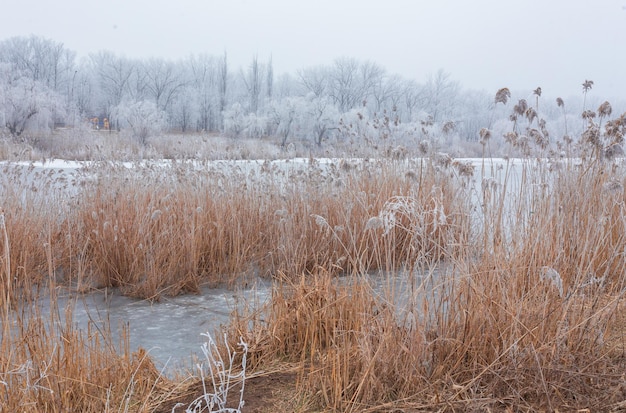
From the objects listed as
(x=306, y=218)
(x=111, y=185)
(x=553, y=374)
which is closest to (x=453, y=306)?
(x=553, y=374)

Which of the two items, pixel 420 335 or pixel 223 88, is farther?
pixel 223 88

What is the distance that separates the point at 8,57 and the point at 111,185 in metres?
26.9

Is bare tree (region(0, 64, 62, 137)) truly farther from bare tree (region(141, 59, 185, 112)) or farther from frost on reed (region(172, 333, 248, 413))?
frost on reed (region(172, 333, 248, 413))

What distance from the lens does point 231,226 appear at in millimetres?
4629

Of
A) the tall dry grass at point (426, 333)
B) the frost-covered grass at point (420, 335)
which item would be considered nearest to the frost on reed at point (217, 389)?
the frost-covered grass at point (420, 335)

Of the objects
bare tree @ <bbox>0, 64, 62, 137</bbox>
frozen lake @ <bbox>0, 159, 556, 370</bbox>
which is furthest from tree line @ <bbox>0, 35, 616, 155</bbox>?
frozen lake @ <bbox>0, 159, 556, 370</bbox>

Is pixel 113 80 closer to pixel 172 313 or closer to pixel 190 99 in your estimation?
pixel 190 99

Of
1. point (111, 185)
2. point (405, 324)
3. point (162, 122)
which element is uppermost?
point (162, 122)

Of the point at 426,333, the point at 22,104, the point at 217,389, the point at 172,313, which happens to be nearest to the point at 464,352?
the point at 426,333

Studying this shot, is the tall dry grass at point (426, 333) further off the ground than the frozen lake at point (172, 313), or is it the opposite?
the tall dry grass at point (426, 333)

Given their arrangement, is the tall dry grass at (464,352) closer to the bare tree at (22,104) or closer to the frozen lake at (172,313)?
the frozen lake at (172,313)

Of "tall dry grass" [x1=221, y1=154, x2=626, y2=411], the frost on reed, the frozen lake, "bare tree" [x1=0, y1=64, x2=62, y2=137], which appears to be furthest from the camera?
"bare tree" [x1=0, y1=64, x2=62, y2=137]

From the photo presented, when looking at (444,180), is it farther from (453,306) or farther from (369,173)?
(453,306)

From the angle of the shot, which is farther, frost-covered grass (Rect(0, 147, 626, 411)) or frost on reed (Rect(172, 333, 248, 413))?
frost-covered grass (Rect(0, 147, 626, 411))
